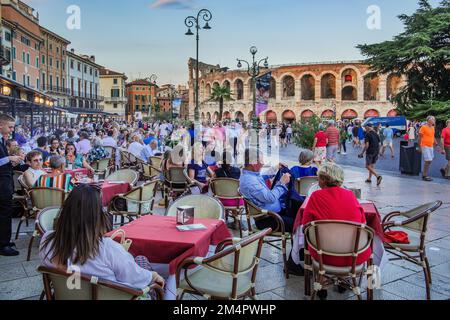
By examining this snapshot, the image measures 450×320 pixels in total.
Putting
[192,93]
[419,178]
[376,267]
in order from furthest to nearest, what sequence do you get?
[192,93] → [419,178] → [376,267]

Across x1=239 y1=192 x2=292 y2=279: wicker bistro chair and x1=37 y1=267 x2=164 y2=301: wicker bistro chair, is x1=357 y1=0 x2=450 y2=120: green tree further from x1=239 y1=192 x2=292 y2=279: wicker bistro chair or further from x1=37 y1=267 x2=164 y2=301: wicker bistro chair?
x1=37 y1=267 x2=164 y2=301: wicker bistro chair

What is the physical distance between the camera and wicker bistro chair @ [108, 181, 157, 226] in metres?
5.55

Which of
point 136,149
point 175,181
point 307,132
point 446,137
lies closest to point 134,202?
point 175,181

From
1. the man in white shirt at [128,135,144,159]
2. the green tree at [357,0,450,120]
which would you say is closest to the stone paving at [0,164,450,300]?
the man in white shirt at [128,135,144,159]

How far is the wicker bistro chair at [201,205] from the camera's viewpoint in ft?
13.8

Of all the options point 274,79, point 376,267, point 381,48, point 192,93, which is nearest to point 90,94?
point 192,93

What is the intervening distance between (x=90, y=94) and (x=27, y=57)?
28388 millimetres

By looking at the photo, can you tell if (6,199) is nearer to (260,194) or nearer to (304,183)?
(260,194)

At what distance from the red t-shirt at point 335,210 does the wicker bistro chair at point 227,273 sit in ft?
2.04

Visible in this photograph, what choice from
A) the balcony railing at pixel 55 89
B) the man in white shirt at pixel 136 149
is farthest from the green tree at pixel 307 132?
the balcony railing at pixel 55 89

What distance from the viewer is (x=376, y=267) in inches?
148

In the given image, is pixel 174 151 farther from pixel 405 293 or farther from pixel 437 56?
pixel 437 56

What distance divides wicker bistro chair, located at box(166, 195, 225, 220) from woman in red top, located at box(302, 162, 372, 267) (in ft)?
3.35

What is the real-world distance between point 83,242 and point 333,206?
80.7 inches
